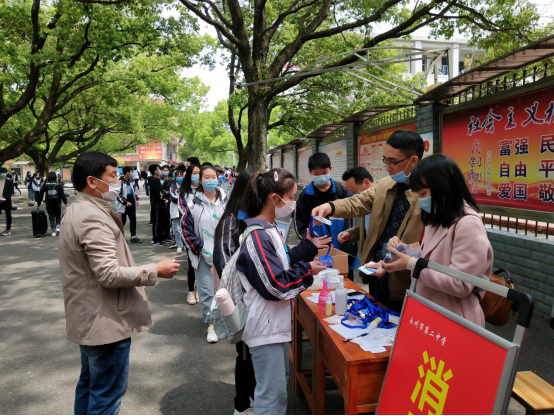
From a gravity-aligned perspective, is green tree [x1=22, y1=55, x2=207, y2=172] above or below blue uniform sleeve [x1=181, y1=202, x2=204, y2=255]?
above

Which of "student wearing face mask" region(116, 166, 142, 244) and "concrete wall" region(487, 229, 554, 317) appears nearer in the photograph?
"concrete wall" region(487, 229, 554, 317)

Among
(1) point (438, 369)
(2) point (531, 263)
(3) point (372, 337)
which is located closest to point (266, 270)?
(3) point (372, 337)

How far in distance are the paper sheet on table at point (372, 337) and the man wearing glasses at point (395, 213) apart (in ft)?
1.40

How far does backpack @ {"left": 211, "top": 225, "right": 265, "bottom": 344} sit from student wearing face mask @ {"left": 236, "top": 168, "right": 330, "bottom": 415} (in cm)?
3

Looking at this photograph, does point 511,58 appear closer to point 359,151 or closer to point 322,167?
point 322,167

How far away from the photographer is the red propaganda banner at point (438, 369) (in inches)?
57.2

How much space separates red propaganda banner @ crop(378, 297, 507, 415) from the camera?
1454mm

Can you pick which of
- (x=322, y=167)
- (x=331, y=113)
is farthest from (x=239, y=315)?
(x=331, y=113)

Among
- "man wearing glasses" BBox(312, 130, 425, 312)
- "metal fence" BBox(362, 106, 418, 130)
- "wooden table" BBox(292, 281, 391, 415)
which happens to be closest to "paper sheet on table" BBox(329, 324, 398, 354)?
"wooden table" BBox(292, 281, 391, 415)

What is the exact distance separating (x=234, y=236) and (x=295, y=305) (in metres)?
0.92

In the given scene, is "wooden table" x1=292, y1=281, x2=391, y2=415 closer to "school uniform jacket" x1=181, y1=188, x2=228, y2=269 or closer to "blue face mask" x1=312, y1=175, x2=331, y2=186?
"school uniform jacket" x1=181, y1=188, x2=228, y2=269

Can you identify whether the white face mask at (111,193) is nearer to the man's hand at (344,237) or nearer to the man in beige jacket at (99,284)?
the man in beige jacket at (99,284)

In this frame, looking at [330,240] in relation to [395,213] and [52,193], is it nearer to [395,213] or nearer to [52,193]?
[395,213]

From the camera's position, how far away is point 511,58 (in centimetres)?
468
